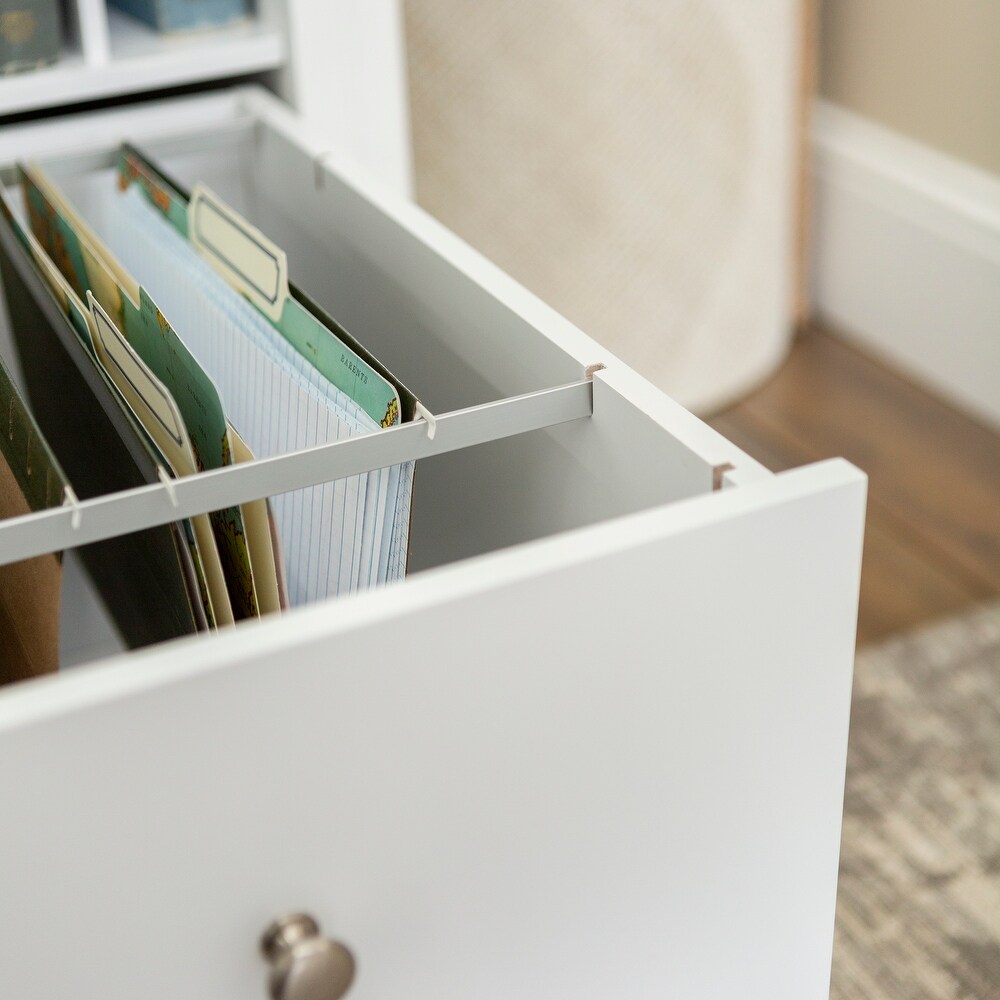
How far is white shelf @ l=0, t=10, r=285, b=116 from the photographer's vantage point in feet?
2.50

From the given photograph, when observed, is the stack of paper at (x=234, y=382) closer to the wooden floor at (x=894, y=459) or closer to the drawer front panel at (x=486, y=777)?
the drawer front panel at (x=486, y=777)

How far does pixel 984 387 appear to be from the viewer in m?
1.62

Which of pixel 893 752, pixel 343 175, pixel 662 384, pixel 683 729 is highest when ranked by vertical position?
pixel 343 175

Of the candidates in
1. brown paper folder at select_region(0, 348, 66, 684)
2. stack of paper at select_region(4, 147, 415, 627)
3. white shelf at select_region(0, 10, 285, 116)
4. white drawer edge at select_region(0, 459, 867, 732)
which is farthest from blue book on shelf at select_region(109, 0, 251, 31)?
white drawer edge at select_region(0, 459, 867, 732)

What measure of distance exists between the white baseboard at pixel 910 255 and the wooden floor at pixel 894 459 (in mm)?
43

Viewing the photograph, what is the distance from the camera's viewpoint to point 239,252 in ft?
2.11

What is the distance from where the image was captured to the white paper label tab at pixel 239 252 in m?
0.61

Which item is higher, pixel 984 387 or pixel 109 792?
pixel 109 792

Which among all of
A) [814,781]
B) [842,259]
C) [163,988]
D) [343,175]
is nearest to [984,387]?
[842,259]

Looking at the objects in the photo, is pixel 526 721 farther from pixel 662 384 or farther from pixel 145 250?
pixel 662 384

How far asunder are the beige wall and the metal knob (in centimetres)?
145

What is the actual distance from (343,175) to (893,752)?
2.41 feet

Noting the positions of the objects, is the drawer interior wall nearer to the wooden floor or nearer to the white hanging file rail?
the white hanging file rail

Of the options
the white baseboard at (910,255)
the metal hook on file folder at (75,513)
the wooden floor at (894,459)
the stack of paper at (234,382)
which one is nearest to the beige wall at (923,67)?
the white baseboard at (910,255)
